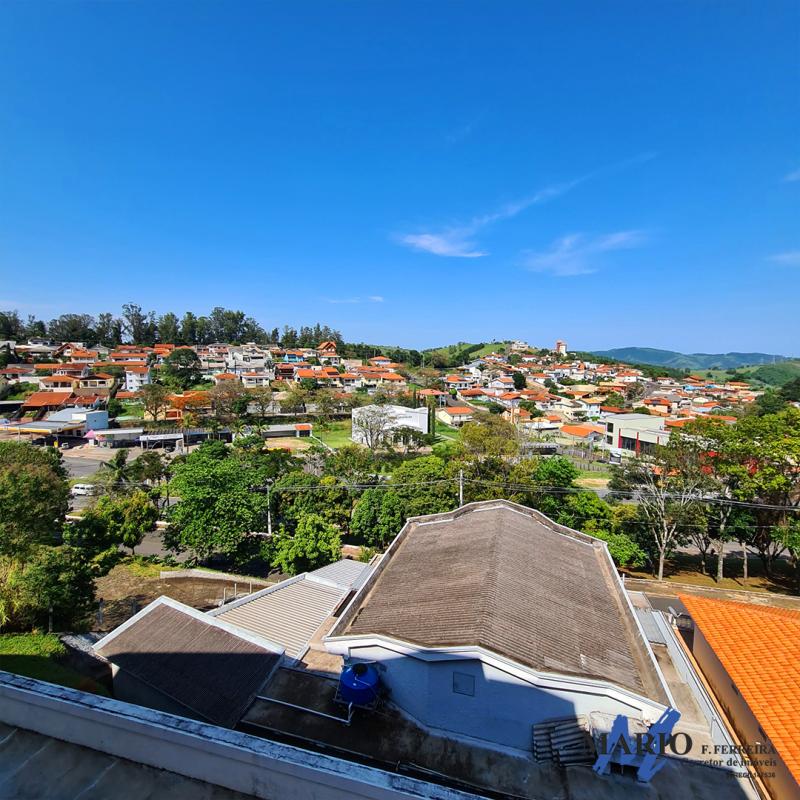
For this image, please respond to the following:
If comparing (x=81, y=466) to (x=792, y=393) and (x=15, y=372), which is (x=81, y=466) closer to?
(x=15, y=372)

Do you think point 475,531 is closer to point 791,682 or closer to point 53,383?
point 791,682

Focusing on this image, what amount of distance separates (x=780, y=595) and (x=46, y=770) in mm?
20716

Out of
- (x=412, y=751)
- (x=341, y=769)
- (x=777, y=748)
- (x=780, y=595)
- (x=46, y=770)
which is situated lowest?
(x=780, y=595)

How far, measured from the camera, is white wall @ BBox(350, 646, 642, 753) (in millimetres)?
7246

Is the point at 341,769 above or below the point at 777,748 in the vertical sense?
above

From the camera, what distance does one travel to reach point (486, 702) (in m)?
7.44

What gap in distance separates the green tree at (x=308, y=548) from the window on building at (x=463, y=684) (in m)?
8.49

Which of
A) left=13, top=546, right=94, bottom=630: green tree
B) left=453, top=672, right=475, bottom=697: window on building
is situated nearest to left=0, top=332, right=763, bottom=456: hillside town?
left=453, top=672, right=475, bottom=697: window on building

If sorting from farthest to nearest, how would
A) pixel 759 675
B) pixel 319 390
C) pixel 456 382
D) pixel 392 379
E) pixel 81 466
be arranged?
pixel 456 382 < pixel 392 379 < pixel 319 390 < pixel 81 466 < pixel 759 675

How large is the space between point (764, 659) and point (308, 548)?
12.3m

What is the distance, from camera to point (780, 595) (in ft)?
49.9

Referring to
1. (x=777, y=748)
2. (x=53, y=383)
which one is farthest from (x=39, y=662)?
(x=53, y=383)

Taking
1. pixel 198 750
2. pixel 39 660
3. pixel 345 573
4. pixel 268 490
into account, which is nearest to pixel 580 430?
pixel 268 490

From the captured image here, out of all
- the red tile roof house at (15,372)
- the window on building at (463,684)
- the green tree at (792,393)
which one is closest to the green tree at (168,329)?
the red tile roof house at (15,372)
